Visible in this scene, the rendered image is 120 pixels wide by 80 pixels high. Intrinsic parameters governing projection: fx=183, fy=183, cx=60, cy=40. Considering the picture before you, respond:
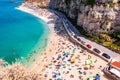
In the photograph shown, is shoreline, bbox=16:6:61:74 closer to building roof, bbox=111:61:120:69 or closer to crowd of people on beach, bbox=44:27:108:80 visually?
crowd of people on beach, bbox=44:27:108:80

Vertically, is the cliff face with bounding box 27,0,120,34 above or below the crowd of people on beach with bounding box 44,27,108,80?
above

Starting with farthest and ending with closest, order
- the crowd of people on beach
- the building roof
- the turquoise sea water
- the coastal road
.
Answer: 1. the turquoise sea water
2. the coastal road
3. the building roof
4. the crowd of people on beach

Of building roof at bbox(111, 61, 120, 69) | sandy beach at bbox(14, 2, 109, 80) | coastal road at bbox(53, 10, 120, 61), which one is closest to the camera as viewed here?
building roof at bbox(111, 61, 120, 69)

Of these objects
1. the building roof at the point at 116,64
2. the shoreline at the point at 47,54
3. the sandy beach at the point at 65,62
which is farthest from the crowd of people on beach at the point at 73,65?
the building roof at the point at 116,64

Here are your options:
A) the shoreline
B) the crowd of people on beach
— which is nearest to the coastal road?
the crowd of people on beach

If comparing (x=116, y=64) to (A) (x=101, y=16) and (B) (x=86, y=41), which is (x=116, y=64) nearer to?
(B) (x=86, y=41)
